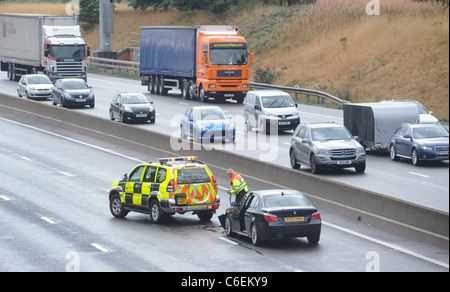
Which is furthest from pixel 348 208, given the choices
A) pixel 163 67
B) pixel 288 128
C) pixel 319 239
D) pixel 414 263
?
pixel 163 67

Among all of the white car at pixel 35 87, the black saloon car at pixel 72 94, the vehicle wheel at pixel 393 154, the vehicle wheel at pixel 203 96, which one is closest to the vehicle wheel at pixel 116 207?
the vehicle wheel at pixel 393 154

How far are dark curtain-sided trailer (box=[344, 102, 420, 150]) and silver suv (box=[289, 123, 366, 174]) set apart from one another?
3.64 metres

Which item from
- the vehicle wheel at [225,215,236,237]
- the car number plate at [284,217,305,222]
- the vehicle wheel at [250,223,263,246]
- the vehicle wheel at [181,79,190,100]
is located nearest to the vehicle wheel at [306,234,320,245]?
the car number plate at [284,217,305,222]

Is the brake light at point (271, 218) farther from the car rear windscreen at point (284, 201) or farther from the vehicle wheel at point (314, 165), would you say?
the vehicle wheel at point (314, 165)

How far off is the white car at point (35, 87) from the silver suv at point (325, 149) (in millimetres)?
26268

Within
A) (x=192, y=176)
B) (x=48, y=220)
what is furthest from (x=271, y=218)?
(x=48, y=220)

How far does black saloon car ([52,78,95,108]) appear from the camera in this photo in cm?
5019

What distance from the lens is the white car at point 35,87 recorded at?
178 feet

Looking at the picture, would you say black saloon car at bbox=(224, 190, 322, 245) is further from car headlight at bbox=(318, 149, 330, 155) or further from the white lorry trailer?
the white lorry trailer

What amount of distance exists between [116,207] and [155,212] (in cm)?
173

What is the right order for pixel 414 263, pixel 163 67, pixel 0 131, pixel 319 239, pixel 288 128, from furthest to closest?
pixel 163 67 < pixel 0 131 < pixel 288 128 < pixel 319 239 < pixel 414 263

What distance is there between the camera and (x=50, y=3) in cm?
12112

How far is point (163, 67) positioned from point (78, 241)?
3686 centimetres
